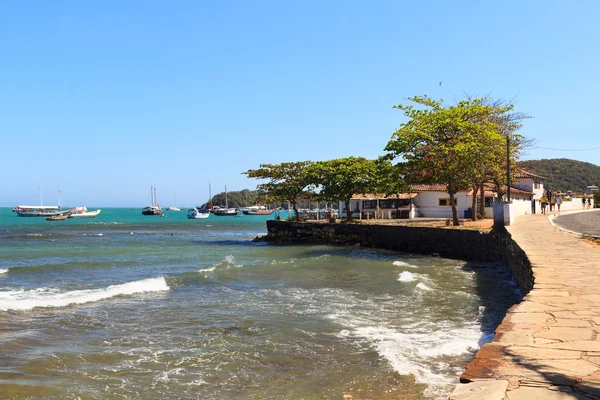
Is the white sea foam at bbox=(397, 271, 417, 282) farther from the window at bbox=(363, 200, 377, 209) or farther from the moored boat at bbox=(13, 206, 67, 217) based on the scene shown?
the moored boat at bbox=(13, 206, 67, 217)

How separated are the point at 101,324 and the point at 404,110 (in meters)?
24.8

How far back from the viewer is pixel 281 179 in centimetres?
4272

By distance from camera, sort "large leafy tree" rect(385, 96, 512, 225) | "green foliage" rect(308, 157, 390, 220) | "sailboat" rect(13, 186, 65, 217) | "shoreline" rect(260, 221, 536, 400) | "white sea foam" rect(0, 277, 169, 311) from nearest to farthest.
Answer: "white sea foam" rect(0, 277, 169, 311) < "shoreline" rect(260, 221, 536, 400) < "large leafy tree" rect(385, 96, 512, 225) < "green foliage" rect(308, 157, 390, 220) < "sailboat" rect(13, 186, 65, 217)

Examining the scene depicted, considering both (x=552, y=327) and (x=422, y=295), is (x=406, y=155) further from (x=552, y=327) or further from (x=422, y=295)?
(x=552, y=327)

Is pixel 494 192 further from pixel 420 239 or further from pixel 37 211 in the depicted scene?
pixel 37 211

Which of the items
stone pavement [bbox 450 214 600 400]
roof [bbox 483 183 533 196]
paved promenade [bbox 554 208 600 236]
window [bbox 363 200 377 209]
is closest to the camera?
stone pavement [bbox 450 214 600 400]

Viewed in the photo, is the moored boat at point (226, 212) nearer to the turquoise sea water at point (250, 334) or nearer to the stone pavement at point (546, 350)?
the turquoise sea water at point (250, 334)

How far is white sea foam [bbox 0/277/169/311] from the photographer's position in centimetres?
1352

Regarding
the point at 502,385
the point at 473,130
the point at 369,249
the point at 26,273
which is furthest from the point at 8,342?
the point at 473,130

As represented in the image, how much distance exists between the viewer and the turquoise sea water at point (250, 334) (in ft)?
23.5

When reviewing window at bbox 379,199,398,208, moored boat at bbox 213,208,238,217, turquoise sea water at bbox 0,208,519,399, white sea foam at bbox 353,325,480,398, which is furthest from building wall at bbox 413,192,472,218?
moored boat at bbox 213,208,238,217

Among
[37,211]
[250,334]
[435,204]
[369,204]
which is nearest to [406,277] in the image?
[250,334]

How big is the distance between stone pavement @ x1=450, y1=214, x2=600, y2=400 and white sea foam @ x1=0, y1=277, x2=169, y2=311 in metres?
11.7

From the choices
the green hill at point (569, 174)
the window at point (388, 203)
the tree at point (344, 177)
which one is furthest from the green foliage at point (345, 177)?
the green hill at point (569, 174)
